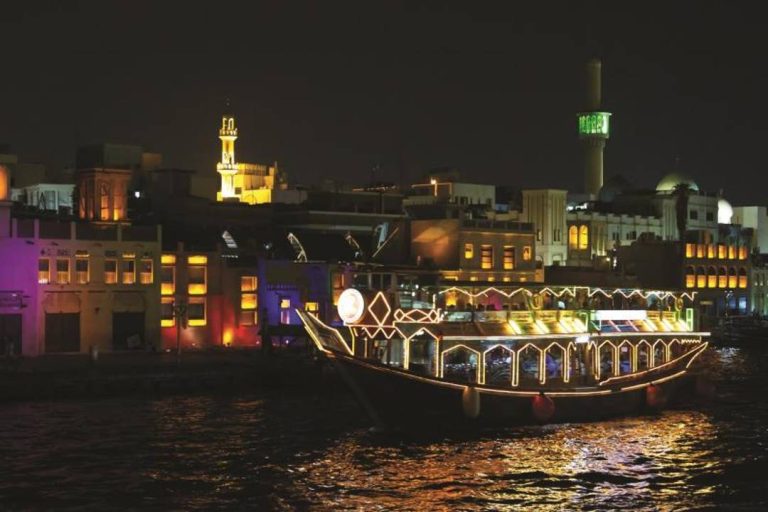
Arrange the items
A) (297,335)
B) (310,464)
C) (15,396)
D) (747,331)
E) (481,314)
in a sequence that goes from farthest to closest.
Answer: (747,331)
(297,335)
(15,396)
(481,314)
(310,464)

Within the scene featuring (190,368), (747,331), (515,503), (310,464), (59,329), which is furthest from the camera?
(747,331)

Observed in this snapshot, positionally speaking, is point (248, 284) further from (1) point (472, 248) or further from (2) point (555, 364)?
(2) point (555, 364)

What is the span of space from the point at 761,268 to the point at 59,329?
93.7 m

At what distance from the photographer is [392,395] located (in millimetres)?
47719

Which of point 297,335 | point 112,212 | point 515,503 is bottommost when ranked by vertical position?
point 515,503

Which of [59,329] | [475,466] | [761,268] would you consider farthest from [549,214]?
[475,466]

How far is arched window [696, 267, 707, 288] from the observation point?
127625 millimetres

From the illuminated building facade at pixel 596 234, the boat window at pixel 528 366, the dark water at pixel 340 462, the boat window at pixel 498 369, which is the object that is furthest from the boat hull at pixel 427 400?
the illuminated building facade at pixel 596 234

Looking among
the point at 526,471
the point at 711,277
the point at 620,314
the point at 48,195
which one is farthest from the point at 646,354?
the point at 711,277

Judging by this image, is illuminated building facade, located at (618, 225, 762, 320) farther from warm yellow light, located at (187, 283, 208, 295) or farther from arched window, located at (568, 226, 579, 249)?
warm yellow light, located at (187, 283, 208, 295)

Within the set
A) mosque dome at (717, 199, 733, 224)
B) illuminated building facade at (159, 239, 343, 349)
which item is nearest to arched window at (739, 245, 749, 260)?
mosque dome at (717, 199, 733, 224)

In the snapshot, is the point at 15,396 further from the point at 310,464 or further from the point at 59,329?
the point at 310,464

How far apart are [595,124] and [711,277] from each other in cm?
3126

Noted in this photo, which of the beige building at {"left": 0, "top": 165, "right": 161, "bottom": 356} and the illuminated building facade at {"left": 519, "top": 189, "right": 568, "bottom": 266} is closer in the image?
the beige building at {"left": 0, "top": 165, "right": 161, "bottom": 356}
